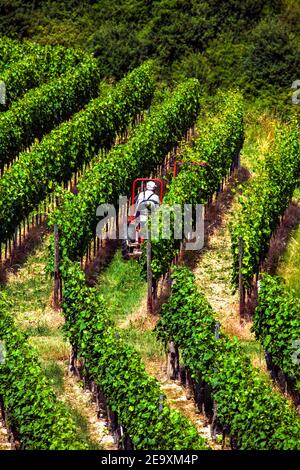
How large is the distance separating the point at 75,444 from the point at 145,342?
21.9ft

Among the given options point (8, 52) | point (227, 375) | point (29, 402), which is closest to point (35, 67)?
point (8, 52)

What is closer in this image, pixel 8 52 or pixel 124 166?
pixel 124 166

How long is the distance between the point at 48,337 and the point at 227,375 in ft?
19.1

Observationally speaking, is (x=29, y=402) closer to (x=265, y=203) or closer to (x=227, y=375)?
(x=227, y=375)

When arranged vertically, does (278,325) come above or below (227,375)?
above

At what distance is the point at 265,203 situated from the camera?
110ft

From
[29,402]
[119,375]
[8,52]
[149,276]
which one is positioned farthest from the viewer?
[8,52]

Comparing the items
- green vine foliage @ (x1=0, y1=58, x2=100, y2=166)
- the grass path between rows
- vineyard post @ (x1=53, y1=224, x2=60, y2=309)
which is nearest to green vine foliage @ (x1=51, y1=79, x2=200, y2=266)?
vineyard post @ (x1=53, y1=224, x2=60, y2=309)

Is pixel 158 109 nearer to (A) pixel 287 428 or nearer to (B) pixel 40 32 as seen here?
(B) pixel 40 32

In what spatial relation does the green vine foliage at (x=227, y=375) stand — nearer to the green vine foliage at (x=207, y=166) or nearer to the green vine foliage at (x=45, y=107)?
the green vine foliage at (x=207, y=166)

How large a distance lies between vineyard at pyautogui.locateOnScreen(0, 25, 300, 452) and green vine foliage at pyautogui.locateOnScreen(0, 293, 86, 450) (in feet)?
0.13

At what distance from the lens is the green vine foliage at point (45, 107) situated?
128 ft

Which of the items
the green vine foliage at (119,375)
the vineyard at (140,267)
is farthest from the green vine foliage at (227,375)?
the green vine foliage at (119,375)
